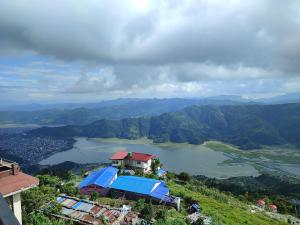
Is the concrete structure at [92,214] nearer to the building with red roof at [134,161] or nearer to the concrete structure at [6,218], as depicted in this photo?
the concrete structure at [6,218]

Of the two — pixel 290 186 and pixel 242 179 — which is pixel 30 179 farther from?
pixel 242 179

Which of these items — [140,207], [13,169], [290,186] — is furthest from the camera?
[290,186]

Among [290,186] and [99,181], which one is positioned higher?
[99,181]

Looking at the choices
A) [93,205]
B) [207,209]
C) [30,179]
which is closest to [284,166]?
[207,209]

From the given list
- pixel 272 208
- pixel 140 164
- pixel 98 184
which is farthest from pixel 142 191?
pixel 272 208

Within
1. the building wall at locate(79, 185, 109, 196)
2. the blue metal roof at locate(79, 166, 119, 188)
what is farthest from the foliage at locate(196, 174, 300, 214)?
the building wall at locate(79, 185, 109, 196)

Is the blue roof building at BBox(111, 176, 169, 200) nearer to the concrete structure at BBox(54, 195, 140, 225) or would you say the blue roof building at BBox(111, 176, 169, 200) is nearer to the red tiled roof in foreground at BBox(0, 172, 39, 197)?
the concrete structure at BBox(54, 195, 140, 225)

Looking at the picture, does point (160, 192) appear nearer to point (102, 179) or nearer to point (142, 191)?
point (142, 191)
